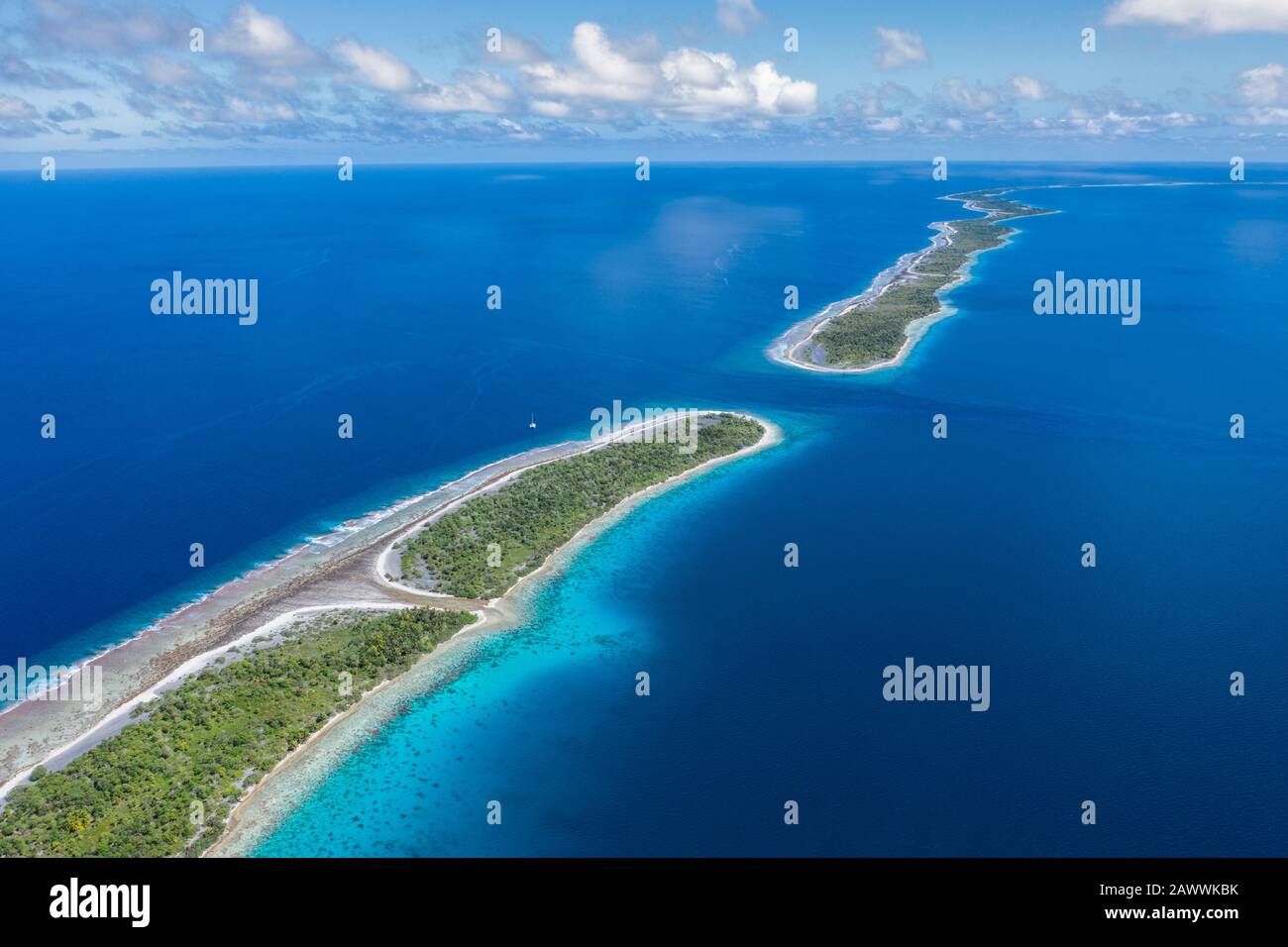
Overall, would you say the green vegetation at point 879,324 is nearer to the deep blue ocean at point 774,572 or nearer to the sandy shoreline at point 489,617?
the deep blue ocean at point 774,572

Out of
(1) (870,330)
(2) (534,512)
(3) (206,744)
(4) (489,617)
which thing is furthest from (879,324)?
(3) (206,744)

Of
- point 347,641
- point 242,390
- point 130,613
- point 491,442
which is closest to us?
point 347,641

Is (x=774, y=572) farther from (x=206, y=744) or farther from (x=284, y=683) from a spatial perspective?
(x=206, y=744)

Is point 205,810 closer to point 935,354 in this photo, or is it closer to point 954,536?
point 954,536

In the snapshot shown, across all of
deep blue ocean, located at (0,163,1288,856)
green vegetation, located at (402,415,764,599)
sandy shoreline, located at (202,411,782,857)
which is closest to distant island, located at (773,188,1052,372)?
deep blue ocean, located at (0,163,1288,856)

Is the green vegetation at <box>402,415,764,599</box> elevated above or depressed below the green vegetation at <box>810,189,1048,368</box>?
below

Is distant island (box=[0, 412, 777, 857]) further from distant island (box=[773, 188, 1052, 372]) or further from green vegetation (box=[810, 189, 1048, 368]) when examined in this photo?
green vegetation (box=[810, 189, 1048, 368])

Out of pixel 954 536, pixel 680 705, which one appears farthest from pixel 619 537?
pixel 954 536
